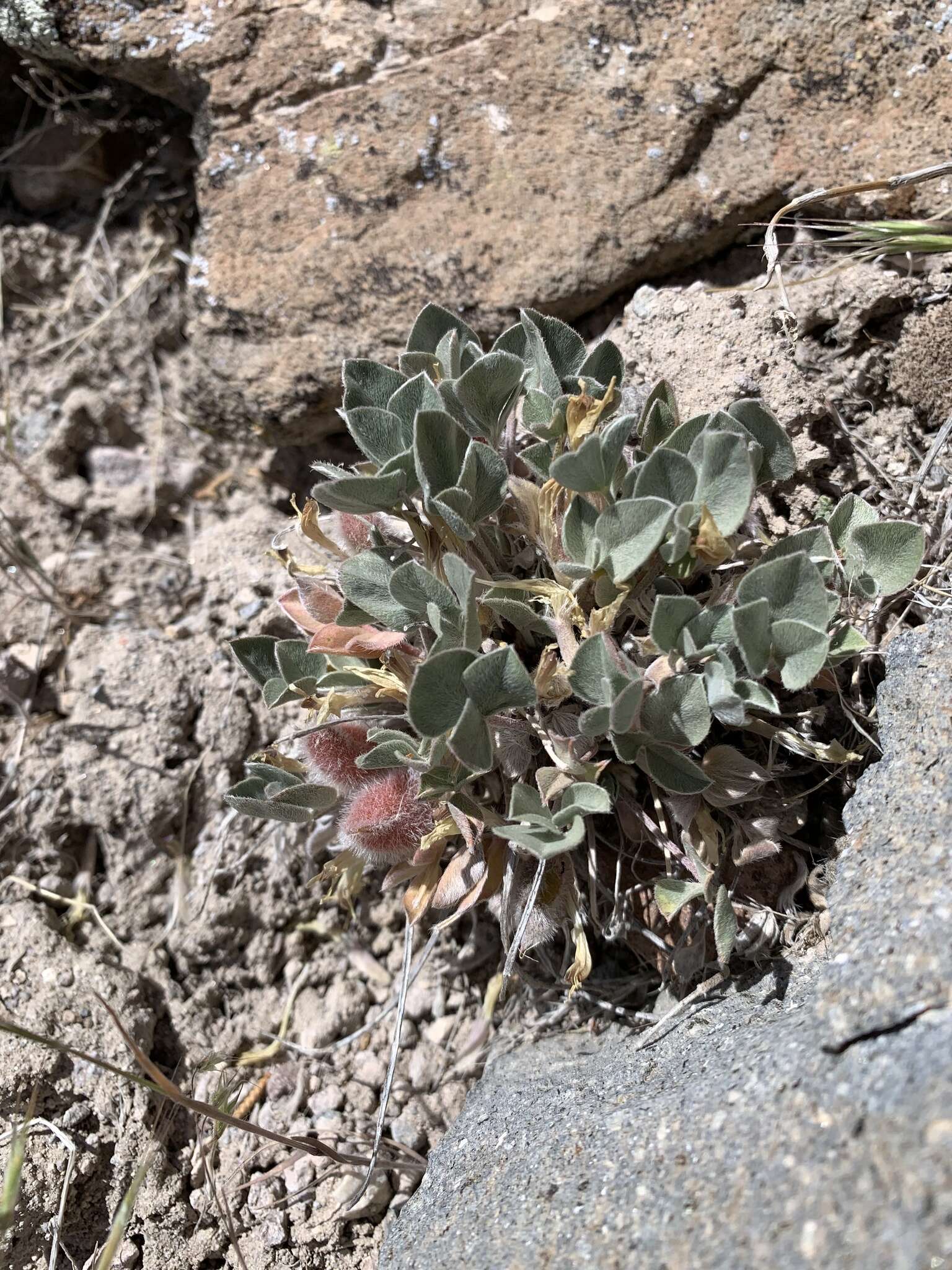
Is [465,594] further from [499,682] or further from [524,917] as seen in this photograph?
[524,917]

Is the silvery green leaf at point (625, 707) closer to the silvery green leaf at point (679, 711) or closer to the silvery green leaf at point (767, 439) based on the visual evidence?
the silvery green leaf at point (679, 711)

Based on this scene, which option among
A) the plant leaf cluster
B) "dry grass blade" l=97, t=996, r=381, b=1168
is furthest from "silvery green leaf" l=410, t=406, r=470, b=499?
"dry grass blade" l=97, t=996, r=381, b=1168

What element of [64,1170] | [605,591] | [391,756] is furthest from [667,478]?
[64,1170]

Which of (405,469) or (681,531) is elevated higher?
(405,469)

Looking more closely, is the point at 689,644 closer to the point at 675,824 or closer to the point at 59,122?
the point at 675,824

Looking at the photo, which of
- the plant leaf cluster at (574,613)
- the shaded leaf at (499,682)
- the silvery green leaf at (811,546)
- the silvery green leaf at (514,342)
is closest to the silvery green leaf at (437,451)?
the plant leaf cluster at (574,613)
